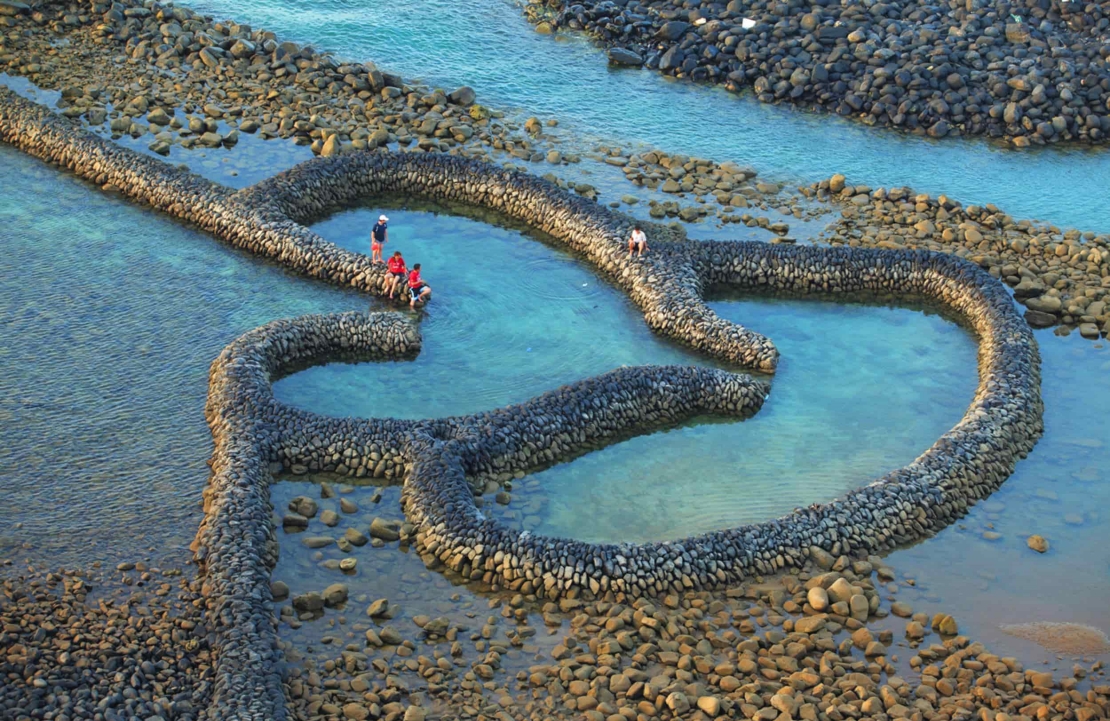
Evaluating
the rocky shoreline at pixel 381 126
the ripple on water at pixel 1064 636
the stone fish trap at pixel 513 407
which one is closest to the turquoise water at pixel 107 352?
the stone fish trap at pixel 513 407

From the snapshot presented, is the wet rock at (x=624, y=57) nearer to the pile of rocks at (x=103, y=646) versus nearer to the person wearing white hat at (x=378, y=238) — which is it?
the person wearing white hat at (x=378, y=238)

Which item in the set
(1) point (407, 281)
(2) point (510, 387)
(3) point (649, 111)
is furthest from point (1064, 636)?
(3) point (649, 111)

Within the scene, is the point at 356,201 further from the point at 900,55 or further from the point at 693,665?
the point at 900,55

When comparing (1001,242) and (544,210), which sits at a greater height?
(1001,242)

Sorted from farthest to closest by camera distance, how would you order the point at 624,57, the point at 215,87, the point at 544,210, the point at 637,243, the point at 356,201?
the point at 624,57, the point at 215,87, the point at 356,201, the point at 544,210, the point at 637,243

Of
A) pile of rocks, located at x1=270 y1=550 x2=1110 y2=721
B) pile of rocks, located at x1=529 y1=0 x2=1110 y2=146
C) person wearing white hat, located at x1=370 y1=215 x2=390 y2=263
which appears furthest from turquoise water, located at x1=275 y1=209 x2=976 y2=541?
pile of rocks, located at x1=529 y1=0 x2=1110 y2=146

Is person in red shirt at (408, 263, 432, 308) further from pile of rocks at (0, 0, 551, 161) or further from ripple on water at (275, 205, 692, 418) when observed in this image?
pile of rocks at (0, 0, 551, 161)
